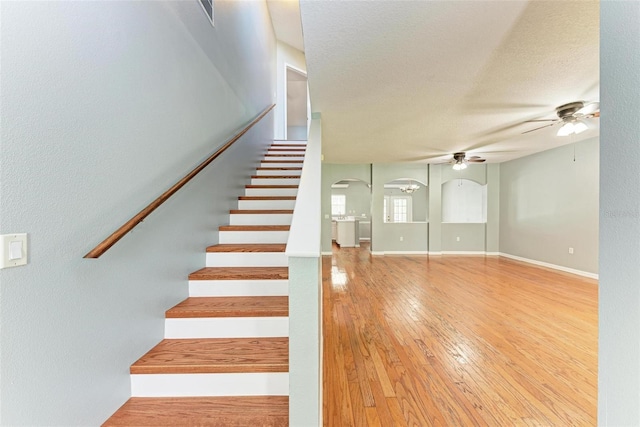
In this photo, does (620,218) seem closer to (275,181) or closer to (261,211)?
(261,211)

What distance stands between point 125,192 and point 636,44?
1964 mm

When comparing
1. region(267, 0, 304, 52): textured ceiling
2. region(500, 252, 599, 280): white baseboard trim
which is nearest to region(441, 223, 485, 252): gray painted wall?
region(500, 252, 599, 280): white baseboard trim

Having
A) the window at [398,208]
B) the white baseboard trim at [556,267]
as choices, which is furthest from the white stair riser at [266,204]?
the window at [398,208]

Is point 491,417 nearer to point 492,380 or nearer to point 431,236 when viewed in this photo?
point 492,380

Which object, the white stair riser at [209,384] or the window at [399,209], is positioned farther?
the window at [399,209]

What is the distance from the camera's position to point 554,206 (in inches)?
217

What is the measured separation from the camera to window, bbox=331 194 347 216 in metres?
11.4

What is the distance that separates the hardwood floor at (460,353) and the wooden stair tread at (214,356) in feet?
1.77

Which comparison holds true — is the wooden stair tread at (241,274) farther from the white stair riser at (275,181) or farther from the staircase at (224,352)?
the white stair riser at (275,181)

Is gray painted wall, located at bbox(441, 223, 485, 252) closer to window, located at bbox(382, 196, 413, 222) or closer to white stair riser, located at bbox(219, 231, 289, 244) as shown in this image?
window, located at bbox(382, 196, 413, 222)

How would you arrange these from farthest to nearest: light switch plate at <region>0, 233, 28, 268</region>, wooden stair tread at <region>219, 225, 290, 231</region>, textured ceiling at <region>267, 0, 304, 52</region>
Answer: textured ceiling at <region>267, 0, 304, 52</region>, wooden stair tread at <region>219, 225, 290, 231</region>, light switch plate at <region>0, 233, 28, 268</region>

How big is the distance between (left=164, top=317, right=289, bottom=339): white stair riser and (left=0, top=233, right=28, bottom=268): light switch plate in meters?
0.96

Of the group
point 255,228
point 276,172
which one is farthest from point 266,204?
point 276,172

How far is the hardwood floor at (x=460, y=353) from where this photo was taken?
1.68 meters
